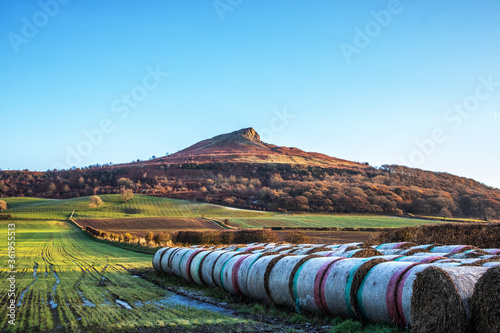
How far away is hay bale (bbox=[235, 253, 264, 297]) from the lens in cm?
1235

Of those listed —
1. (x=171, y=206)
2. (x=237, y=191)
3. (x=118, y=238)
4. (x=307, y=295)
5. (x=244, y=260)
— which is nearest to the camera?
(x=307, y=295)

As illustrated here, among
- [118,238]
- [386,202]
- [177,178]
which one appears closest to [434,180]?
[386,202]

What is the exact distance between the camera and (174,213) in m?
79.6

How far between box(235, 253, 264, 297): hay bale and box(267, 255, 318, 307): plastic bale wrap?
1.24 metres

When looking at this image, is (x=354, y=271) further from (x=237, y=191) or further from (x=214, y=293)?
(x=237, y=191)

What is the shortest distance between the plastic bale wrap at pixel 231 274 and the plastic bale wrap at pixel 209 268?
1.00m

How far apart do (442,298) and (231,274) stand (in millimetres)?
7875

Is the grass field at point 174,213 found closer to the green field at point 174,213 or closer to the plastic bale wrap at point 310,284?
the green field at point 174,213

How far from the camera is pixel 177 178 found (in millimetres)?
122188

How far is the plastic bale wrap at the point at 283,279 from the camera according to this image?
34.4 ft

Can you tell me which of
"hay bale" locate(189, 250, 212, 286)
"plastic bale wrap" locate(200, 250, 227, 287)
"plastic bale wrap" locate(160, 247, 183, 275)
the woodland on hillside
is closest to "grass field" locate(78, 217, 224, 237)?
the woodland on hillside

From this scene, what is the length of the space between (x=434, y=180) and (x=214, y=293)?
413 feet

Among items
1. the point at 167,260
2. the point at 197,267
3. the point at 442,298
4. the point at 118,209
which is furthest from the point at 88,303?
the point at 118,209

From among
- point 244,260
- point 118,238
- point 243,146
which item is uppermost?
point 243,146
